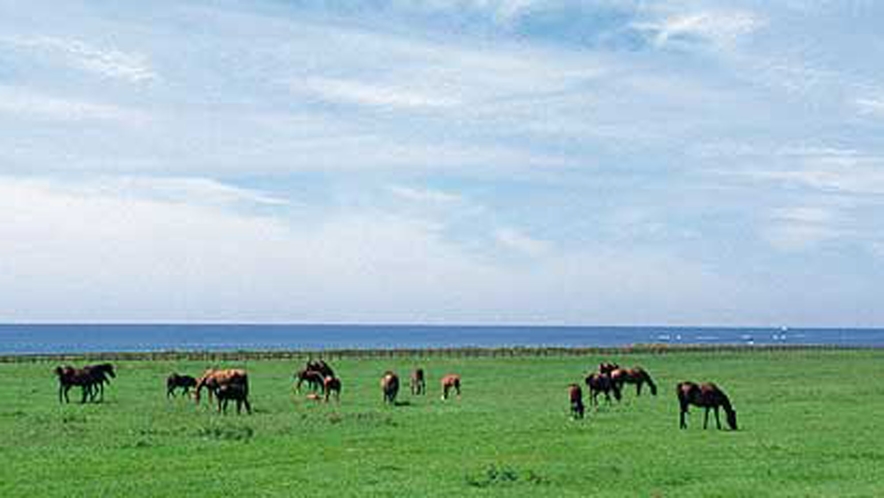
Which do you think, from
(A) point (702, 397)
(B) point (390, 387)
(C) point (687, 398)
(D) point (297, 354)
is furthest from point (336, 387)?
(D) point (297, 354)

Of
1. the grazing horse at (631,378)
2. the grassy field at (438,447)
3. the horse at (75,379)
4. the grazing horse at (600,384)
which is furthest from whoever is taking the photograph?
the grazing horse at (631,378)

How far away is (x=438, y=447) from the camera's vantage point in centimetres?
2875

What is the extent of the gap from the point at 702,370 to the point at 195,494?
6126 cm

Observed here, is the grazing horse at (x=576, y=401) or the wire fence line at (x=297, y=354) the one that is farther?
the wire fence line at (x=297, y=354)

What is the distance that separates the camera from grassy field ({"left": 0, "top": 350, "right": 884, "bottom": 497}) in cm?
2269

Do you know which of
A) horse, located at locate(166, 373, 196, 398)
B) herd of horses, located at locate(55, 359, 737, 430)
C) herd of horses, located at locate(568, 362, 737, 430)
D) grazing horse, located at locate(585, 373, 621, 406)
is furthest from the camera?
horse, located at locate(166, 373, 196, 398)

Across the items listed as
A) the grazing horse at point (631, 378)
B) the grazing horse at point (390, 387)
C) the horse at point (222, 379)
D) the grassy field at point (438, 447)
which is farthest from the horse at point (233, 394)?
the grazing horse at point (631, 378)

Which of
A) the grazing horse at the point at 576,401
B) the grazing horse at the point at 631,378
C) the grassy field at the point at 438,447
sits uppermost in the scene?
the grazing horse at the point at 631,378

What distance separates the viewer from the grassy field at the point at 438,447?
22688 mm

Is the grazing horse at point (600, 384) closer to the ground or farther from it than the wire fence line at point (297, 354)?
closer to the ground

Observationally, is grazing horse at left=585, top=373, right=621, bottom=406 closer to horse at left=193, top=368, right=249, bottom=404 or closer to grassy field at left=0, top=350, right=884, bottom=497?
grassy field at left=0, top=350, right=884, bottom=497

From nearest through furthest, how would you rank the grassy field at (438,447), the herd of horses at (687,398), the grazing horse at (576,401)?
the grassy field at (438,447) → the herd of horses at (687,398) → the grazing horse at (576,401)

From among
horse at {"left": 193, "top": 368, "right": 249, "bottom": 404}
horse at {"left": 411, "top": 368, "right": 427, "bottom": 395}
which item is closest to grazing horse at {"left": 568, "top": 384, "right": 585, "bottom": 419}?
horse at {"left": 193, "top": 368, "right": 249, "bottom": 404}

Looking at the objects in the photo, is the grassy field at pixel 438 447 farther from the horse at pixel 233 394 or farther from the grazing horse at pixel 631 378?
the horse at pixel 233 394
